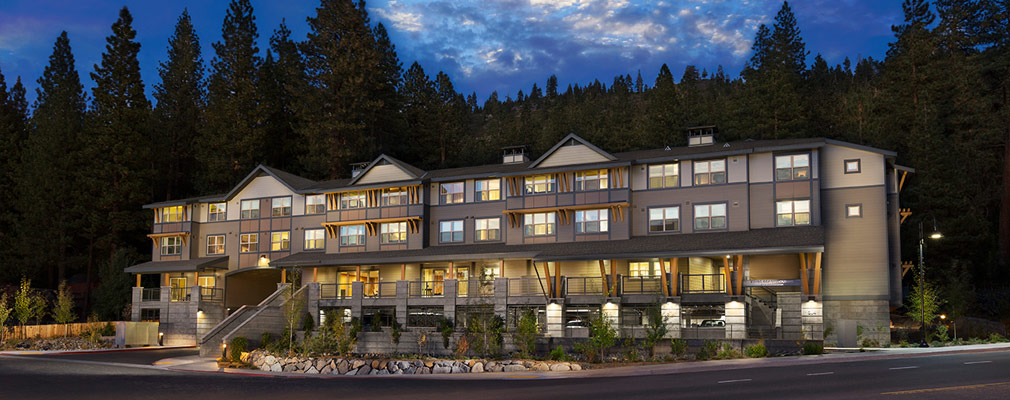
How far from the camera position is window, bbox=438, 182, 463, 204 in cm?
5188

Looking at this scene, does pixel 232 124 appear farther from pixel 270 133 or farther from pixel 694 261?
pixel 694 261

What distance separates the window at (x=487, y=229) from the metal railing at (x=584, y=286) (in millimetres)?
7153

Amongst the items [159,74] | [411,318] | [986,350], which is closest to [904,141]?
[986,350]

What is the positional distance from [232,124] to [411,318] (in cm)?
3500

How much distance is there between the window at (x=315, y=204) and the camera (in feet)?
184

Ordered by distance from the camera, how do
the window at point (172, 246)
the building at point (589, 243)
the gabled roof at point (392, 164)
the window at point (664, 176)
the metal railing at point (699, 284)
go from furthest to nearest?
the window at point (172, 246), the gabled roof at point (392, 164), the window at point (664, 176), the metal railing at point (699, 284), the building at point (589, 243)

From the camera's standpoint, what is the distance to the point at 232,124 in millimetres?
72188

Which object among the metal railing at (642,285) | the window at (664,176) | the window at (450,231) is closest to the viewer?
the metal railing at (642,285)

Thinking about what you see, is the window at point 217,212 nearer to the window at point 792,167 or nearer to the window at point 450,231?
the window at point 450,231

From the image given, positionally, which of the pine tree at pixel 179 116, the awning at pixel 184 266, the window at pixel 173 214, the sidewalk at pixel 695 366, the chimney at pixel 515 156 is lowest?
the sidewalk at pixel 695 366

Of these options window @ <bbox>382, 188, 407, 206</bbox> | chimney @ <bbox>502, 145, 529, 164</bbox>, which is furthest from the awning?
chimney @ <bbox>502, 145, 529, 164</bbox>

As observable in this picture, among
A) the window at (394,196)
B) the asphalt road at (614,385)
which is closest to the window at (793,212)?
the asphalt road at (614,385)

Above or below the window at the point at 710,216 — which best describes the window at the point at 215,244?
below

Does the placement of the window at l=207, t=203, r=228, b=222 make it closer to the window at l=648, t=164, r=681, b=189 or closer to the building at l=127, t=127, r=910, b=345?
the building at l=127, t=127, r=910, b=345
